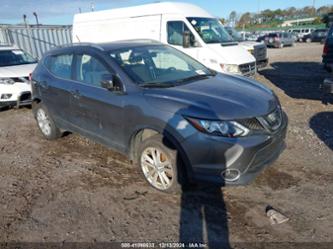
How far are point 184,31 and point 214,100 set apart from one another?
5637mm

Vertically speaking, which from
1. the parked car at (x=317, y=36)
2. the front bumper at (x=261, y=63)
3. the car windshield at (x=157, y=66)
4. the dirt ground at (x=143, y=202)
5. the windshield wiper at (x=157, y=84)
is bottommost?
the parked car at (x=317, y=36)

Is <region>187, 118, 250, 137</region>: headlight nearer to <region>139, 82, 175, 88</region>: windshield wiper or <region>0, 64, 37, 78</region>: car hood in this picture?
<region>139, 82, 175, 88</region>: windshield wiper

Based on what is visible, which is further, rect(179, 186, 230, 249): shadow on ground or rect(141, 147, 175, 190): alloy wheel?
rect(141, 147, 175, 190): alloy wheel

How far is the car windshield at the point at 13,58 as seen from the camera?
27.1ft

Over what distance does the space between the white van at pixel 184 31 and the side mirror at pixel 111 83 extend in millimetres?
4700

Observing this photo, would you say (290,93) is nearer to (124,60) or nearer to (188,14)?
(188,14)

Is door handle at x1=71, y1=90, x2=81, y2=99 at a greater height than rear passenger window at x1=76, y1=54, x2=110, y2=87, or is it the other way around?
rear passenger window at x1=76, y1=54, x2=110, y2=87

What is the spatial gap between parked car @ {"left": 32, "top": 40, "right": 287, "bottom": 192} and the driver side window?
397 centimetres

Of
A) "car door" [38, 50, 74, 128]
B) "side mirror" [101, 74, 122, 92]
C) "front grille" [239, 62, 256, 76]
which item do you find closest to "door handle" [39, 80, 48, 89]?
"car door" [38, 50, 74, 128]

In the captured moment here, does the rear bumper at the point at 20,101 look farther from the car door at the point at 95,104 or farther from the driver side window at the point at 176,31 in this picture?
the driver side window at the point at 176,31

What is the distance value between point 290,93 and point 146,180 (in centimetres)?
617

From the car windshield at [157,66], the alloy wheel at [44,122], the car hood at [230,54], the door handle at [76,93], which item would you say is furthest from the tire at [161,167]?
the car hood at [230,54]

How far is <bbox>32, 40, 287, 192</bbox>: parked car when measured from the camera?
3125mm

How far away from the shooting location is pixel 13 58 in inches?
336
